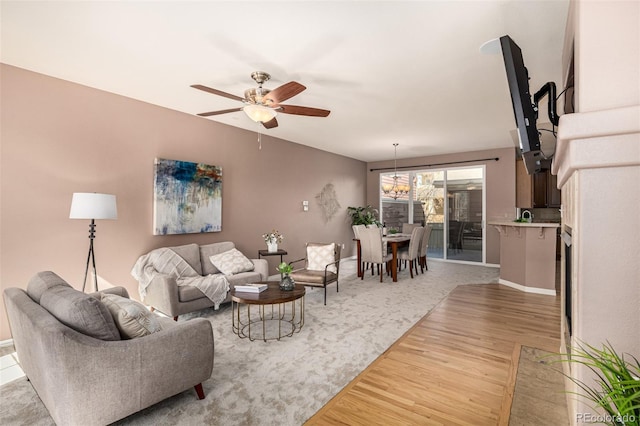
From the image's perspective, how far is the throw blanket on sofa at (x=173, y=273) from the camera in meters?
3.61

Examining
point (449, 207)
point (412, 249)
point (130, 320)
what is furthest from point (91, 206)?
point (449, 207)

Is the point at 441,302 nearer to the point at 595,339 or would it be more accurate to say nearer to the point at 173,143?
the point at 595,339

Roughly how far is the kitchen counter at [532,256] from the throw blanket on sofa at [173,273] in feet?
14.5

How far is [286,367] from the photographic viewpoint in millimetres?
2473

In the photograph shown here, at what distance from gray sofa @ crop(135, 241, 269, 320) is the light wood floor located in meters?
2.09

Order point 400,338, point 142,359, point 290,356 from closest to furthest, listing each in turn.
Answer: point 142,359 < point 290,356 < point 400,338

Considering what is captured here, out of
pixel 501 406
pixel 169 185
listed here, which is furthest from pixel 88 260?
pixel 501 406

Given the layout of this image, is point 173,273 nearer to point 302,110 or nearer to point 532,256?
point 302,110

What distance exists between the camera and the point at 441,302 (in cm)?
421

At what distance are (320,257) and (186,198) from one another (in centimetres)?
211

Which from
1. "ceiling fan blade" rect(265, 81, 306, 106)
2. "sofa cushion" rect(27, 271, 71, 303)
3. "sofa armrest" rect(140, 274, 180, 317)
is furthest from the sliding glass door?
"sofa cushion" rect(27, 271, 71, 303)

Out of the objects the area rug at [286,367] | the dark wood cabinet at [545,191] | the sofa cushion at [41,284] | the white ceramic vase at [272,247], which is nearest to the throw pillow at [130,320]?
the sofa cushion at [41,284]

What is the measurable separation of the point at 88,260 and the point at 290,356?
7.56ft

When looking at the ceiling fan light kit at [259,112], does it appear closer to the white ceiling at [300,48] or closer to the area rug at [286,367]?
the white ceiling at [300,48]
